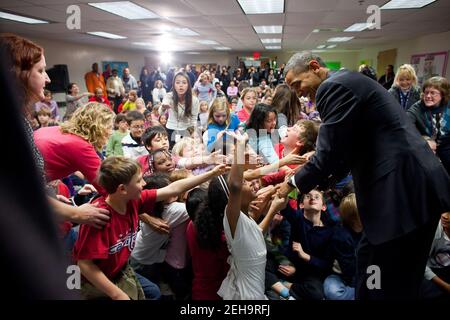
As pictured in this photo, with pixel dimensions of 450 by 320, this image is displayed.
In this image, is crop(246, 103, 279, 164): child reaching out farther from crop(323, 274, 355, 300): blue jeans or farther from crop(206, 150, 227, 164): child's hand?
crop(323, 274, 355, 300): blue jeans

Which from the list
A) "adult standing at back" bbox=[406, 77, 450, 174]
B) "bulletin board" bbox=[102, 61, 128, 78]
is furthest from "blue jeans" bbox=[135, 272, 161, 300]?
"bulletin board" bbox=[102, 61, 128, 78]

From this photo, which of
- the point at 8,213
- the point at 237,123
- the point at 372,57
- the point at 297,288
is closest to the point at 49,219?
the point at 8,213

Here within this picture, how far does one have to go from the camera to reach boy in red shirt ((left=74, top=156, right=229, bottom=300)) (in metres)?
1.17

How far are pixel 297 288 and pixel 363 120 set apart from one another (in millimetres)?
1011

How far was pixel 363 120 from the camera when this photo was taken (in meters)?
1.10

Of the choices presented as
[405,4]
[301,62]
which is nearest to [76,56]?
[405,4]

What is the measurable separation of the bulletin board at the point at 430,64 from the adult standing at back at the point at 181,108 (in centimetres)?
685

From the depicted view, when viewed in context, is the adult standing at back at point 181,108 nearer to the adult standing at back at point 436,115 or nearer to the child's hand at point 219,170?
the child's hand at point 219,170

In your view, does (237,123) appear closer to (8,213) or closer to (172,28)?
(8,213)

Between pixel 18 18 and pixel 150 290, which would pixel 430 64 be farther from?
pixel 18 18

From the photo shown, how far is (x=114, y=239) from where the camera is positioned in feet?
4.06

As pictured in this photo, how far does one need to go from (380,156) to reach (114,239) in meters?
1.13

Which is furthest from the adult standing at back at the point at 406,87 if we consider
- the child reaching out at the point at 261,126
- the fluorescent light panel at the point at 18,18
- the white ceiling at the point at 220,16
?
the fluorescent light panel at the point at 18,18

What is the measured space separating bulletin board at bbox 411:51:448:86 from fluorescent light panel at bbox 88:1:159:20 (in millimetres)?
6835
